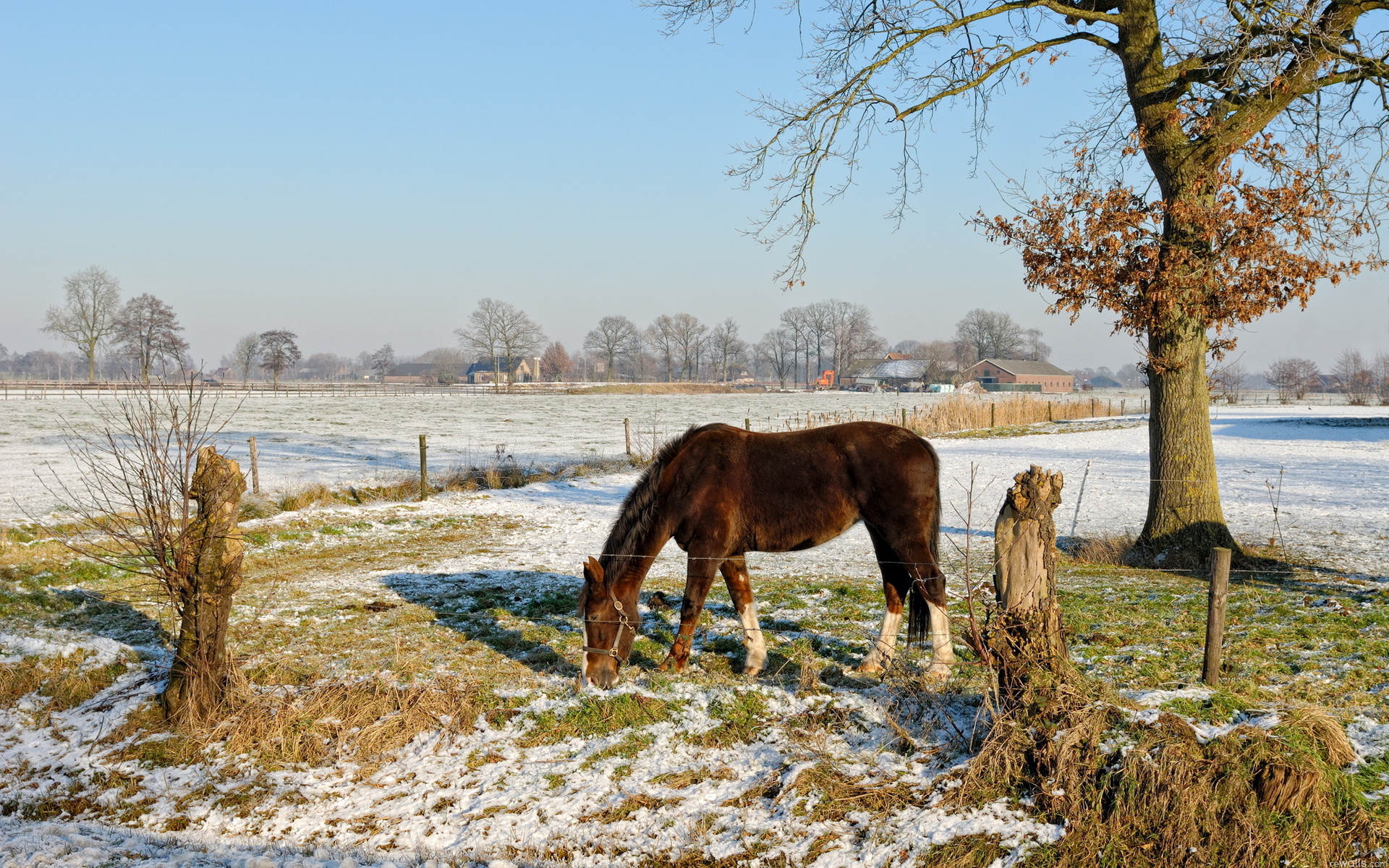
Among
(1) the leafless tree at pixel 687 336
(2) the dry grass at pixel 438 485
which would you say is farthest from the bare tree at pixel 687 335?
(2) the dry grass at pixel 438 485

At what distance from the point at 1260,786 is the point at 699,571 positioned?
11.1ft

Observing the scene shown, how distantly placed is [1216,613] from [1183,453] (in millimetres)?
5464

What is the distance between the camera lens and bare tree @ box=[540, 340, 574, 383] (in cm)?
12419

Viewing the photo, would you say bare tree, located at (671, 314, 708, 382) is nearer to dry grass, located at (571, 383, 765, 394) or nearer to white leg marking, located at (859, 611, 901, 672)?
dry grass, located at (571, 383, 765, 394)

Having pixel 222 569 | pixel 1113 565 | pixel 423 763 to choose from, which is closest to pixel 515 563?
pixel 222 569

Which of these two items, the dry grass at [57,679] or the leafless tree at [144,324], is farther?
the leafless tree at [144,324]

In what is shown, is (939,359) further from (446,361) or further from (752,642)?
(752,642)

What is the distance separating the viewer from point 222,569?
18.6 feet

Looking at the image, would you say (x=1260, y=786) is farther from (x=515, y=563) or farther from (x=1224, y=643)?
(x=515, y=563)

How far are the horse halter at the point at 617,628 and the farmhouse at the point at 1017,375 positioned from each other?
107 metres

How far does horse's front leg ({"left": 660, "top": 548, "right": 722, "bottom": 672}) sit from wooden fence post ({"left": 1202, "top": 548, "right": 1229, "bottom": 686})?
3.11m

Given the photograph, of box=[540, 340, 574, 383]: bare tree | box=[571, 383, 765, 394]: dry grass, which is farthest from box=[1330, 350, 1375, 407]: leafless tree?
box=[540, 340, 574, 383]: bare tree

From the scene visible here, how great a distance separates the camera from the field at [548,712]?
4.12 metres

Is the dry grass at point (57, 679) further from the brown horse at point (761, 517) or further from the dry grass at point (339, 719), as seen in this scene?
the brown horse at point (761, 517)
